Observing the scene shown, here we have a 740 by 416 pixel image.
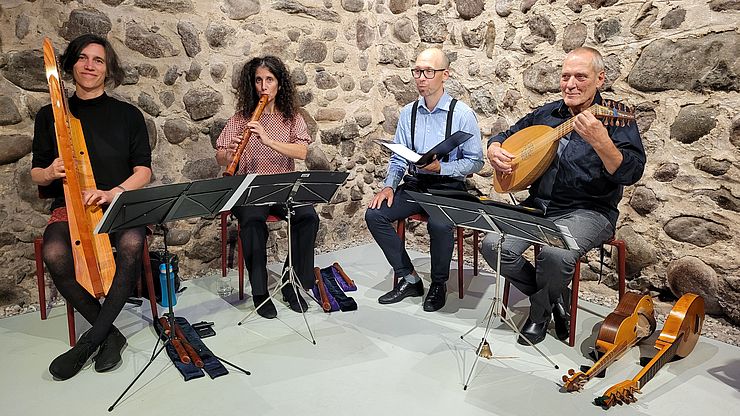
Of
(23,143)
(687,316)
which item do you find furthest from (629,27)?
(23,143)

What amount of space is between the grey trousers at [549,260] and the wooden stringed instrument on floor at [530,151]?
0.22 m

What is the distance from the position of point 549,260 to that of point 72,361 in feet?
6.11

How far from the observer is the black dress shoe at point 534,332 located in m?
2.56

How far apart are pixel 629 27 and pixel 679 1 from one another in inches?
9.5

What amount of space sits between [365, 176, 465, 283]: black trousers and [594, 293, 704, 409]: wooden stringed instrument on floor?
1.02 m

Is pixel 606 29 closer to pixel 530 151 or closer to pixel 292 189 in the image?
pixel 530 151

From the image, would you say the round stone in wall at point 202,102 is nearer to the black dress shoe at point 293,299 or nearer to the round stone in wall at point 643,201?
the black dress shoe at point 293,299

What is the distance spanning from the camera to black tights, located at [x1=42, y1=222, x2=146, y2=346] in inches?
93.8

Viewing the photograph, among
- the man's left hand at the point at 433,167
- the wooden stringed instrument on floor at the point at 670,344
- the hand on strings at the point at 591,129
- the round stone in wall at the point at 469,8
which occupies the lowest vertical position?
the wooden stringed instrument on floor at the point at 670,344

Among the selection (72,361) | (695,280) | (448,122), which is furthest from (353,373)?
(695,280)

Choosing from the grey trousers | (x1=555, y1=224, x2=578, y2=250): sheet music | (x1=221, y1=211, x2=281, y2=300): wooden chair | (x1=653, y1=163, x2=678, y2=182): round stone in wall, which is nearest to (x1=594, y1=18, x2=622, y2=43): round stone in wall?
(x1=653, y1=163, x2=678, y2=182): round stone in wall

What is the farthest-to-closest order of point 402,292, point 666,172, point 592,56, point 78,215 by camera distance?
point 402,292, point 666,172, point 592,56, point 78,215

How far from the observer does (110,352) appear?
2324 millimetres

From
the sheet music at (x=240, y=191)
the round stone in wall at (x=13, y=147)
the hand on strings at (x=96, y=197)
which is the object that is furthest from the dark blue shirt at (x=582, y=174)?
the round stone in wall at (x=13, y=147)
